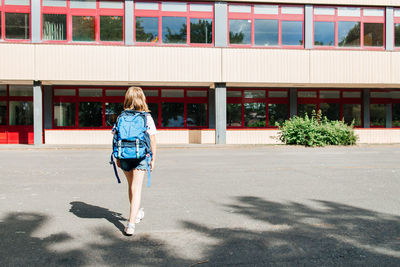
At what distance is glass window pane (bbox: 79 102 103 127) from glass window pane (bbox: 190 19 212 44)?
20.9ft

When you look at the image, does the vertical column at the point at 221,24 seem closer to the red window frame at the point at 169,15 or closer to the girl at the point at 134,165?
the red window frame at the point at 169,15

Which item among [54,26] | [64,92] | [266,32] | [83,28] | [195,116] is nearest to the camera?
[54,26]

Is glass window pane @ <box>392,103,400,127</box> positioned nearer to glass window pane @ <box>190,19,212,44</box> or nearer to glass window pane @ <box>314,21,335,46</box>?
glass window pane @ <box>314,21,335,46</box>

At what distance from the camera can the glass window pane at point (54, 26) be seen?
19.3m

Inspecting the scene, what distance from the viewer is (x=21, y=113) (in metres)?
20.8

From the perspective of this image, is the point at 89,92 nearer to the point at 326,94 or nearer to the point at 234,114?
the point at 234,114

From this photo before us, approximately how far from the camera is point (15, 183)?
306 inches

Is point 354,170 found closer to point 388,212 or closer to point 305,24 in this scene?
point 388,212

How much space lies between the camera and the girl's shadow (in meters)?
4.89

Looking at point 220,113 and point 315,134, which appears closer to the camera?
point 315,134

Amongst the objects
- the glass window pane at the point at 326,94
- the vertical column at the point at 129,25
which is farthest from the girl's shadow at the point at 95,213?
the glass window pane at the point at 326,94

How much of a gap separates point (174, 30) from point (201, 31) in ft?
4.75

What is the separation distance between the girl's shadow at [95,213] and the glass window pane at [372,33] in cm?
2022

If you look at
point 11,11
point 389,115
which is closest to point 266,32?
point 389,115
